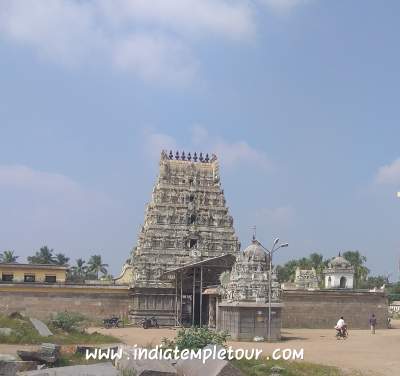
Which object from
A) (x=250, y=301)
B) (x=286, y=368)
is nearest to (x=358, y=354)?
(x=286, y=368)

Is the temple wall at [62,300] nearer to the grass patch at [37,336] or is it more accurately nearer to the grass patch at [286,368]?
the grass patch at [37,336]

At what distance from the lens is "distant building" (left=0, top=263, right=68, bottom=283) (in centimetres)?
4928

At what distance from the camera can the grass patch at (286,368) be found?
1647 cm

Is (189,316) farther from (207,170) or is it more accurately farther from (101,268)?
(101,268)

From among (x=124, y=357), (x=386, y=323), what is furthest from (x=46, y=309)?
(x=124, y=357)

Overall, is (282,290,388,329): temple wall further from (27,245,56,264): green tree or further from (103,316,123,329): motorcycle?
(27,245,56,264): green tree

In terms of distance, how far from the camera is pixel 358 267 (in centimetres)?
8906

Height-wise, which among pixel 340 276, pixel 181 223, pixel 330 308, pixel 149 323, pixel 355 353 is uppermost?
pixel 181 223

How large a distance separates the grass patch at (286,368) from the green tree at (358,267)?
66.8 metres

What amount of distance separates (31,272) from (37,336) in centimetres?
2857

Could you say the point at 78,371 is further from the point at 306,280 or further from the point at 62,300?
the point at 306,280

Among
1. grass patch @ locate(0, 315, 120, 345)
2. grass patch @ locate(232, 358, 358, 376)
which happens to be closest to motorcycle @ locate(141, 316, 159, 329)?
grass patch @ locate(0, 315, 120, 345)

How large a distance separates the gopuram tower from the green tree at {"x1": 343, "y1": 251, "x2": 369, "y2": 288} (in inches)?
1546

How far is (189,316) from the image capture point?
4509 centimetres
